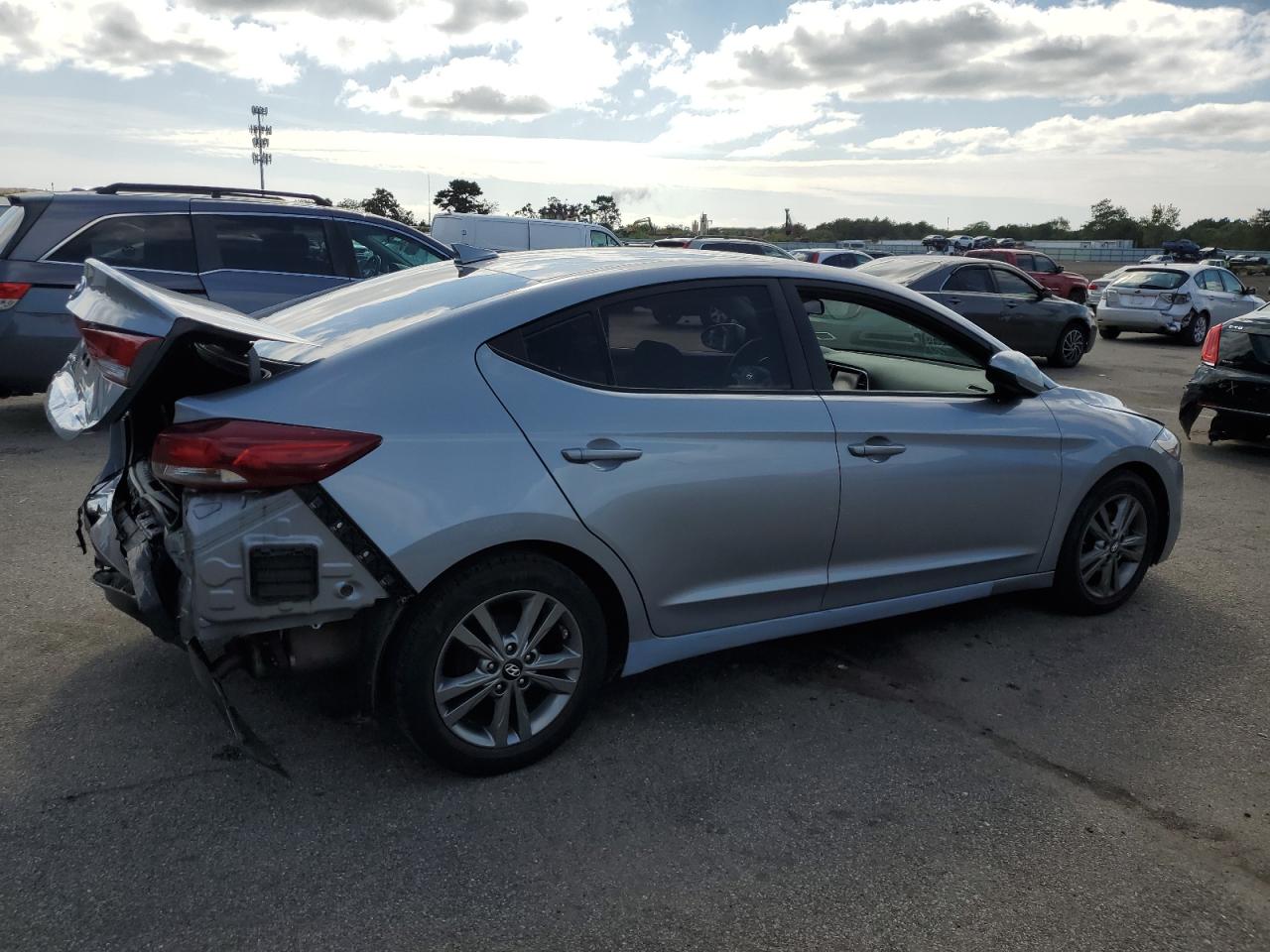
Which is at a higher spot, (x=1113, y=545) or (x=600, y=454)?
(x=600, y=454)

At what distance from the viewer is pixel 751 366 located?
3.79 metres

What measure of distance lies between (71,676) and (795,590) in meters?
2.72

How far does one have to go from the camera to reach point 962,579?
14.3 ft

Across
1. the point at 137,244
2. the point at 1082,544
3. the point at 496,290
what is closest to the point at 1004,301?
the point at 1082,544

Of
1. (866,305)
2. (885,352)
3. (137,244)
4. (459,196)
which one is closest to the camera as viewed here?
(866,305)

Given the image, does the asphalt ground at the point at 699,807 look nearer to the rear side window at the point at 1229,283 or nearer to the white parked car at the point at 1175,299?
the white parked car at the point at 1175,299

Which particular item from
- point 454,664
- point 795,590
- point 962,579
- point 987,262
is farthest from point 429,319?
point 987,262

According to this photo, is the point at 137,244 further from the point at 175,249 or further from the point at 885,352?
the point at 885,352

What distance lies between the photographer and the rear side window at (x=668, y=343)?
338 centimetres

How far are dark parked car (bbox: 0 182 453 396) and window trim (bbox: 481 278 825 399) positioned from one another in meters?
5.66

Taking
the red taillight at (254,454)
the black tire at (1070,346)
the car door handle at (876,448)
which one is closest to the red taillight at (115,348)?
the red taillight at (254,454)

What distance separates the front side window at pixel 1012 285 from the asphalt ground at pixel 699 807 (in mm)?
10859

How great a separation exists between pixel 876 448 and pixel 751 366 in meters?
0.58

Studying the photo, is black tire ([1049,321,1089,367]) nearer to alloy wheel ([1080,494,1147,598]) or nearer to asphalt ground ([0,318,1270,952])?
alloy wheel ([1080,494,1147,598])
